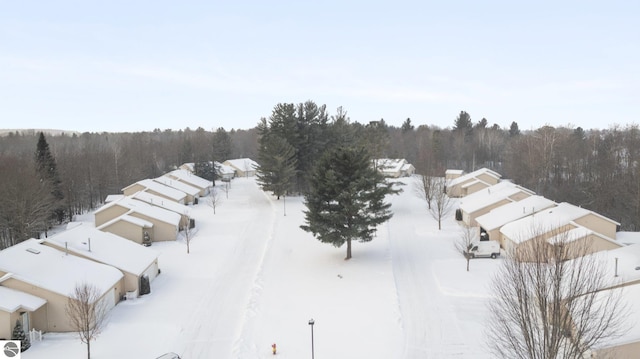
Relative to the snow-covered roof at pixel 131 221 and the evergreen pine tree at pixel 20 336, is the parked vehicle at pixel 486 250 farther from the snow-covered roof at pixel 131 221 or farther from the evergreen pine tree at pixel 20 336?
the evergreen pine tree at pixel 20 336

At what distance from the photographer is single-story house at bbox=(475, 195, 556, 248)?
1378 inches

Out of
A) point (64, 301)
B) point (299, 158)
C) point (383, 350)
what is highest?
point (299, 158)

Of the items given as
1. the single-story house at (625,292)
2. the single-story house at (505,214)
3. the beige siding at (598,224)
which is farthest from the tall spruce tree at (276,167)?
the single-story house at (625,292)

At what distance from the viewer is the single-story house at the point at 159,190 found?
5066 centimetres

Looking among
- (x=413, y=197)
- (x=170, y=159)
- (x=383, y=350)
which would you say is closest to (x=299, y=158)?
(x=413, y=197)

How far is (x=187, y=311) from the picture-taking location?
74.3ft

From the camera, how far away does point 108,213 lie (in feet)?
129

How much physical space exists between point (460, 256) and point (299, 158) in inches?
1262

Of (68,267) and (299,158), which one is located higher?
(299,158)

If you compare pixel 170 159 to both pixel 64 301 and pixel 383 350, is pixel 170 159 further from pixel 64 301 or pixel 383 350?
pixel 383 350

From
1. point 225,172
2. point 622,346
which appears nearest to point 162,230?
point 622,346

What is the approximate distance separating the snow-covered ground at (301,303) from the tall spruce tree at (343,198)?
2334mm

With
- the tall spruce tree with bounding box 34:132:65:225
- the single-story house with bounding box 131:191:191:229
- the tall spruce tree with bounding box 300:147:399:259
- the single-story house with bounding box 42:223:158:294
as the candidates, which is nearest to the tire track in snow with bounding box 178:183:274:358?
the single-story house with bounding box 42:223:158:294

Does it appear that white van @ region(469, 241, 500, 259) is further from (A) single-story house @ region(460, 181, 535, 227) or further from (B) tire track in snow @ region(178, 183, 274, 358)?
(B) tire track in snow @ region(178, 183, 274, 358)
